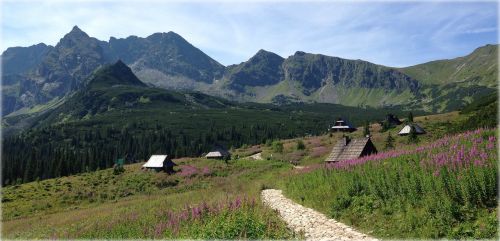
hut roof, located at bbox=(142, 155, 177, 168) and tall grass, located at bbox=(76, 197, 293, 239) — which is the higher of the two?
tall grass, located at bbox=(76, 197, 293, 239)

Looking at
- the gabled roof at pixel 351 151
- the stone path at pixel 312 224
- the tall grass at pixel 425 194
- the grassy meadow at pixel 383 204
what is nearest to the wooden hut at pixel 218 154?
the gabled roof at pixel 351 151

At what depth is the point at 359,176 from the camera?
65.1 ft

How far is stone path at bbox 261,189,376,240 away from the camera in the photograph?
13953 millimetres

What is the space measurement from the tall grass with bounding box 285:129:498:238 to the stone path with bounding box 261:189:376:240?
0.53 metres

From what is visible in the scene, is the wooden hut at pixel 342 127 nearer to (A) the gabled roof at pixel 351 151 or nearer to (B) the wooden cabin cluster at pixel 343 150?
(B) the wooden cabin cluster at pixel 343 150

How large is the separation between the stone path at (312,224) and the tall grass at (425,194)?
531 millimetres

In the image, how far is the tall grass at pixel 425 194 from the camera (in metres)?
12.8

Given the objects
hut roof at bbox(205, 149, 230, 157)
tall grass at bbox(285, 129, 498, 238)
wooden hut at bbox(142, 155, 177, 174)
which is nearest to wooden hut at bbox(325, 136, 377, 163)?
tall grass at bbox(285, 129, 498, 238)

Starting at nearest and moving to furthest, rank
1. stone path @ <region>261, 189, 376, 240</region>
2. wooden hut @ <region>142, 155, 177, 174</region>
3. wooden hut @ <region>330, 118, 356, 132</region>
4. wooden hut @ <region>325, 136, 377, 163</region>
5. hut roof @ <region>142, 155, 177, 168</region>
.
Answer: stone path @ <region>261, 189, 376, 240</region>, wooden hut @ <region>325, 136, 377, 163</region>, wooden hut @ <region>142, 155, 177, 174</region>, hut roof @ <region>142, 155, 177, 168</region>, wooden hut @ <region>330, 118, 356, 132</region>

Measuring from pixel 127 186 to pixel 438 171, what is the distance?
61568 millimetres

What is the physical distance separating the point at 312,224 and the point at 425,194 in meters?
4.42

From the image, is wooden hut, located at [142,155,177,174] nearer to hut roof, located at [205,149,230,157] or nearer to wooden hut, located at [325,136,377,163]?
hut roof, located at [205,149,230,157]

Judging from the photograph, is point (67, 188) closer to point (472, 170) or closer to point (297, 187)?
point (297, 187)

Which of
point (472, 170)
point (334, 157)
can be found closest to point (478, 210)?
point (472, 170)
